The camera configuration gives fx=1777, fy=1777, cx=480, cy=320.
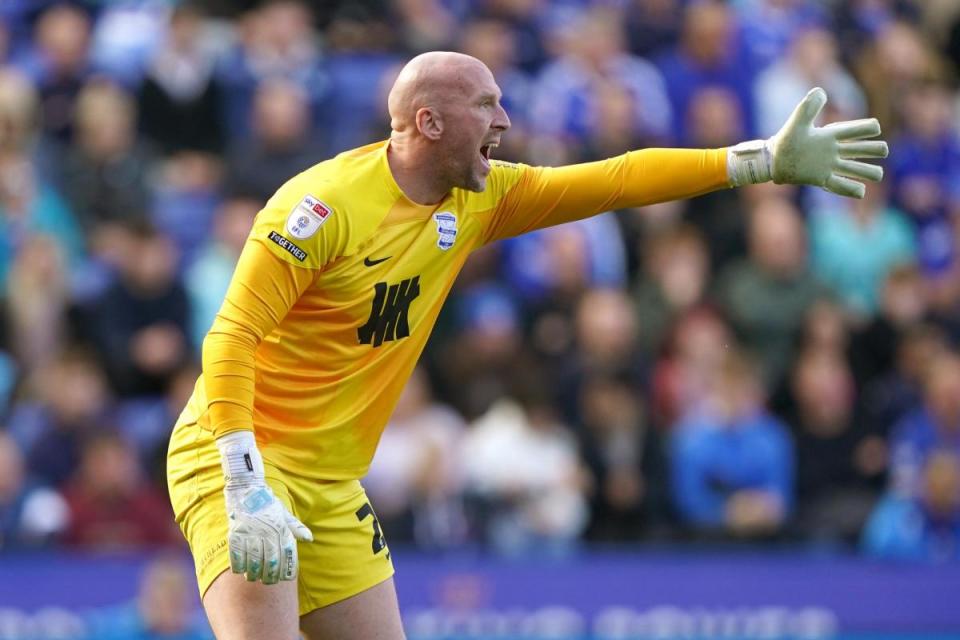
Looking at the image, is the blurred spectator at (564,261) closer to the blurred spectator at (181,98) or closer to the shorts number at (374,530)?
the blurred spectator at (181,98)

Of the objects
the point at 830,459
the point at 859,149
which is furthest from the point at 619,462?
the point at 859,149

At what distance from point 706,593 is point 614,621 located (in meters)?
0.59

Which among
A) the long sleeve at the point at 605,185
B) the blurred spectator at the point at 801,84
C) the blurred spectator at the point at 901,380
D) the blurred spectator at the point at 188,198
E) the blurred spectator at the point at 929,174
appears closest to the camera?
the long sleeve at the point at 605,185

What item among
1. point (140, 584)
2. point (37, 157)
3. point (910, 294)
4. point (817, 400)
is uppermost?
point (37, 157)

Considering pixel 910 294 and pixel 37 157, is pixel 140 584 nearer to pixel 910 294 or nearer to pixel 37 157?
pixel 37 157

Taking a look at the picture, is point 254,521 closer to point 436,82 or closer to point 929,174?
point 436,82

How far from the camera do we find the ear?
6262mm

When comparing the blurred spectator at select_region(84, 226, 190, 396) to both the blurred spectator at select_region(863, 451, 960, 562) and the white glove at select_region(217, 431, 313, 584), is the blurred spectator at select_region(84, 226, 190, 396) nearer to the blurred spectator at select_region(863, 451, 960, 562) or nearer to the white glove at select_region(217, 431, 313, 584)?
the blurred spectator at select_region(863, 451, 960, 562)

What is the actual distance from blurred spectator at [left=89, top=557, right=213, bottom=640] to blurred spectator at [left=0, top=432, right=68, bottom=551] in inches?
26.3

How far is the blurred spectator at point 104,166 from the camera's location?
1256 centimetres

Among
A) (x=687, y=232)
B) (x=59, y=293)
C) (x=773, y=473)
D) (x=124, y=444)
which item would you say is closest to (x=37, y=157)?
(x=59, y=293)

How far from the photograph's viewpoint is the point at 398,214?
6297 millimetres

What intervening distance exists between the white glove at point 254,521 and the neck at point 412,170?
1.10m

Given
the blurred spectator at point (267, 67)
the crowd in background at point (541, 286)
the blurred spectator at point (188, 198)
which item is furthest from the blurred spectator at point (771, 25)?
the blurred spectator at point (188, 198)
